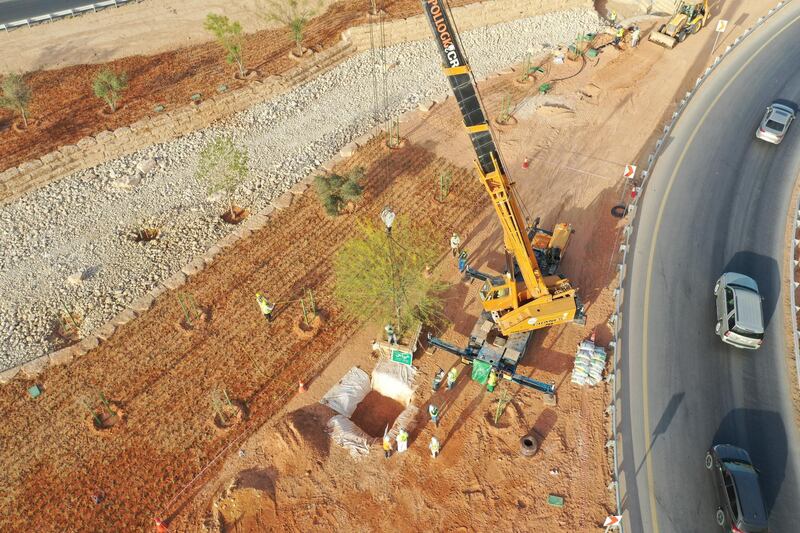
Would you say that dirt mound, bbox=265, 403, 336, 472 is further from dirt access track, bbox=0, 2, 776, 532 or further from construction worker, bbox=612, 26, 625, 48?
construction worker, bbox=612, 26, 625, 48

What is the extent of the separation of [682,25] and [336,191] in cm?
2946

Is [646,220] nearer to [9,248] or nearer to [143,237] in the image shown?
[143,237]

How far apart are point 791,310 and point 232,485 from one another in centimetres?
2448

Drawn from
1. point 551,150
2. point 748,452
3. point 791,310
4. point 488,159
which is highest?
point 488,159

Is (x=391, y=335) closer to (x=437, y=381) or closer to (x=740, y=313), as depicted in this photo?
(x=437, y=381)

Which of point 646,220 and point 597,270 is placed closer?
point 597,270

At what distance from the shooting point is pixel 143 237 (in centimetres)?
2784

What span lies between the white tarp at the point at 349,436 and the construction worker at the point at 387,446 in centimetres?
74

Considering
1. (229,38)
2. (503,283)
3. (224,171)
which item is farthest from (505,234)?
(229,38)

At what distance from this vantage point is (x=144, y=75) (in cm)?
3656

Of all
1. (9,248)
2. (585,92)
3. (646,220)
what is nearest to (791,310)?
(646,220)

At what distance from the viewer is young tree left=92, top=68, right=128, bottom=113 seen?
3250cm

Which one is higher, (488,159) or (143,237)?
(488,159)

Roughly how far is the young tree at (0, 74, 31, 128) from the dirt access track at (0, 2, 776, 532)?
664 inches
